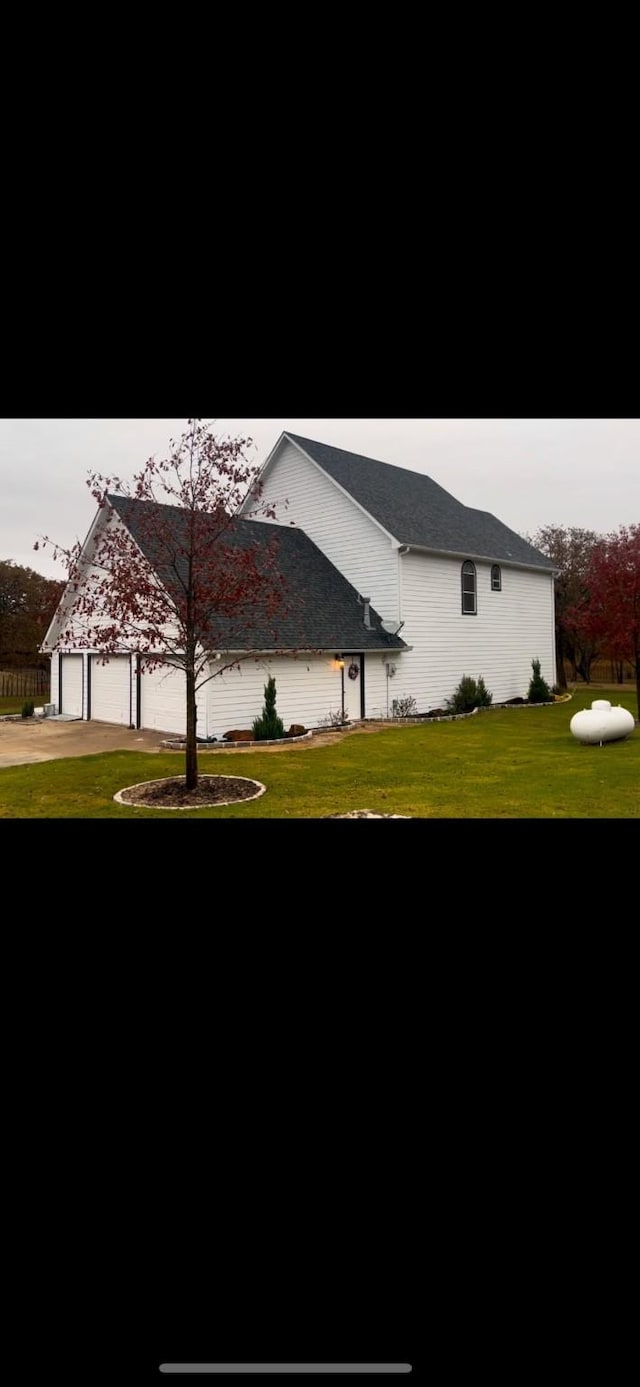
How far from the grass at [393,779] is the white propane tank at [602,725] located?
147 mm

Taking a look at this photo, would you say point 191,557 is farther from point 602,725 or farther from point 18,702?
point 18,702

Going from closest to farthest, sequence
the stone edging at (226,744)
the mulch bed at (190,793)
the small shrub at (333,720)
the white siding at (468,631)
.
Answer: the mulch bed at (190,793)
the stone edging at (226,744)
the small shrub at (333,720)
the white siding at (468,631)

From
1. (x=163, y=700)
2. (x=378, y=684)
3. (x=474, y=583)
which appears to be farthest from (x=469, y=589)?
(x=163, y=700)

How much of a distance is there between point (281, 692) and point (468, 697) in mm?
4478

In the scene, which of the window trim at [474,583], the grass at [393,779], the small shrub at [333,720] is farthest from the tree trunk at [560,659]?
the small shrub at [333,720]

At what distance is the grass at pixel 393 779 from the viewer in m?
5.57

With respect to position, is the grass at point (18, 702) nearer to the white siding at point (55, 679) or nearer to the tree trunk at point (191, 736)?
the white siding at point (55, 679)

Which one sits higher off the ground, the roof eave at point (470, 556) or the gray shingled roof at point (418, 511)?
Result: the gray shingled roof at point (418, 511)

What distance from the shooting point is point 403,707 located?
11992 millimetres

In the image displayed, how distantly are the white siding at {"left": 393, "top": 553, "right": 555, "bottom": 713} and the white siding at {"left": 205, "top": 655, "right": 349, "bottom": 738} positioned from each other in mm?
1642
